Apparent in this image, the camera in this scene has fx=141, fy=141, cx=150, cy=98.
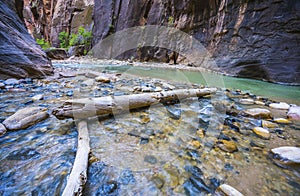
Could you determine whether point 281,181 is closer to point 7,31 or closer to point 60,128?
point 60,128

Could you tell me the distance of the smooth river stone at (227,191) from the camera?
2.56ft

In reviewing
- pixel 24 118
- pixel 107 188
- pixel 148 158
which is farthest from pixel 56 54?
pixel 107 188

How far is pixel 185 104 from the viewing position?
236 centimetres

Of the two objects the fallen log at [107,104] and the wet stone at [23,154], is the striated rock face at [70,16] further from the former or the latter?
the wet stone at [23,154]

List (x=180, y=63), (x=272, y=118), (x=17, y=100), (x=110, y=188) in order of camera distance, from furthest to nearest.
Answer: (x=180, y=63) → (x=17, y=100) → (x=272, y=118) → (x=110, y=188)

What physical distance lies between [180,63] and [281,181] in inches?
448

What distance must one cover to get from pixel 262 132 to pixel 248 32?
683 cm

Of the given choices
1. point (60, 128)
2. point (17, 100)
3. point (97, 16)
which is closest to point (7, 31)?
point (17, 100)

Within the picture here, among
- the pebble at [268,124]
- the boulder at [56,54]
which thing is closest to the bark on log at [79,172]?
the pebble at [268,124]

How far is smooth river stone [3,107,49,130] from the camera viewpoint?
4.49 ft

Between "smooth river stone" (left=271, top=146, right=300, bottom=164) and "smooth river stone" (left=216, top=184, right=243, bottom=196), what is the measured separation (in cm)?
63

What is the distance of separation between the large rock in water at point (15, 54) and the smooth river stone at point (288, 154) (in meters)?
4.80

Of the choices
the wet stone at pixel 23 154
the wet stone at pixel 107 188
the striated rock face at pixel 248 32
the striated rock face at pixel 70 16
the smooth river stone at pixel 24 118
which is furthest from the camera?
the striated rock face at pixel 70 16

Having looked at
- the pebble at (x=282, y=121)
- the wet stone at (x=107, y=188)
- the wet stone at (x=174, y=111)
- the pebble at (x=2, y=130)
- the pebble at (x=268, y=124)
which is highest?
the pebble at (x=282, y=121)
